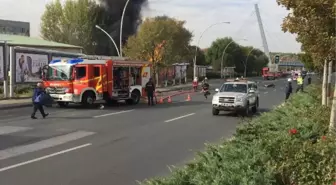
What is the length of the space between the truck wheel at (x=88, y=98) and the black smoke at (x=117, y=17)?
5408cm

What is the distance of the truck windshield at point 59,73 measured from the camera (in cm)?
2448

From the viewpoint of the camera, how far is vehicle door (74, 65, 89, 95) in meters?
24.3

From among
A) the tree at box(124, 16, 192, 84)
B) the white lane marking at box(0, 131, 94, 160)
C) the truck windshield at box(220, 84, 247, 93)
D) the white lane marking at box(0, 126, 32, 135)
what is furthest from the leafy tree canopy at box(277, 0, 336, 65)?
the tree at box(124, 16, 192, 84)

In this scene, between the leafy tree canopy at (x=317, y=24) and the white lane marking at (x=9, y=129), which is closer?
the leafy tree canopy at (x=317, y=24)

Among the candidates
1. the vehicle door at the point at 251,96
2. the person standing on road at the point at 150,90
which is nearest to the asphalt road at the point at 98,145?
the vehicle door at the point at 251,96

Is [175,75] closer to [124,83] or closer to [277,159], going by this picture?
[124,83]

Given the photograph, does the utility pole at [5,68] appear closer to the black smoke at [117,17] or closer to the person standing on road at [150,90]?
the person standing on road at [150,90]

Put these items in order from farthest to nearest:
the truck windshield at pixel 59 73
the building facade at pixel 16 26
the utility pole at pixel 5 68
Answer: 1. the building facade at pixel 16 26
2. the utility pole at pixel 5 68
3. the truck windshield at pixel 59 73

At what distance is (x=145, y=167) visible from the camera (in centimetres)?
921

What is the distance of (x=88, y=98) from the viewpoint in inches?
964

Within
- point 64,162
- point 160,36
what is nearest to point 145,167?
point 64,162

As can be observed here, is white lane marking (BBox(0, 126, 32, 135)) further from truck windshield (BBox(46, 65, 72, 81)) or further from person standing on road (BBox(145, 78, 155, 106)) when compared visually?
person standing on road (BBox(145, 78, 155, 106))

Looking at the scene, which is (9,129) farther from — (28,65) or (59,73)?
(28,65)

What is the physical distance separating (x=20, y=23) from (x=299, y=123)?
10099 cm
